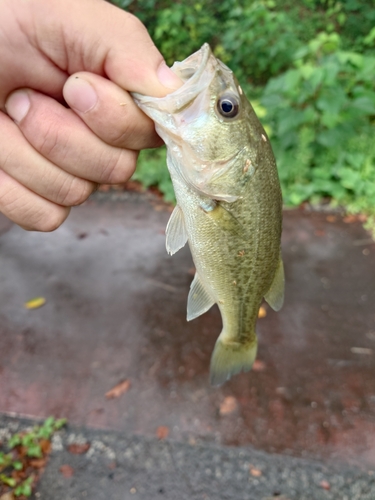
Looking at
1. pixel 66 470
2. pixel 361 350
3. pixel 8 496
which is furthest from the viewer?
pixel 361 350

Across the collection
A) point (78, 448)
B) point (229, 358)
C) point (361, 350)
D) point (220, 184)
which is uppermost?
point (220, 184)

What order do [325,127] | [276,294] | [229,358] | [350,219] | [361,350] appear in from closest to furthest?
1. [276,294]
2. [229,358]
3. [361,350]
4. [350,219]
5. [325,127]

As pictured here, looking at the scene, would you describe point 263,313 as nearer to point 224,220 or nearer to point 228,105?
point 224,220

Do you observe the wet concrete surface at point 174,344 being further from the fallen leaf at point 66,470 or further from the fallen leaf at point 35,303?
the fallen leaf at point 66,470

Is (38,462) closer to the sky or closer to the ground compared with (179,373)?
closer to the sky

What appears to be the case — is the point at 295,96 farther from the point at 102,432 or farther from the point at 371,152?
the point at 102,432

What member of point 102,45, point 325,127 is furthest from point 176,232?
point 325,127

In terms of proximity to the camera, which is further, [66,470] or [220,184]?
[66,470]
